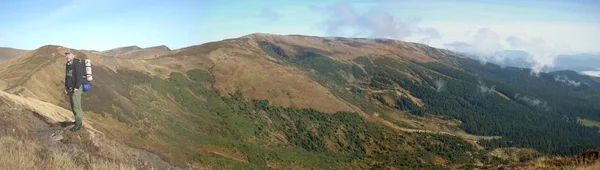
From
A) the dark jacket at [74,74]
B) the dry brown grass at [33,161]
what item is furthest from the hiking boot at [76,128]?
the dry brown grass at [33,161]

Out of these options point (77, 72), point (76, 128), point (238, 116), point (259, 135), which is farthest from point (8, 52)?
point (77, 72)

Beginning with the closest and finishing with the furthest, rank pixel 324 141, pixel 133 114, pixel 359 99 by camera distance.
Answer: pixel 133 114 → pixel 324 141 → pixel 359 99

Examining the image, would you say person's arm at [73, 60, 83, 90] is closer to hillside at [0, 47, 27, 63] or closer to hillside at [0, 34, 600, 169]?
hillside at [0, 34, 600, 169]

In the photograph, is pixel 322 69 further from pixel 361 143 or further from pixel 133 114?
pixel 133 114

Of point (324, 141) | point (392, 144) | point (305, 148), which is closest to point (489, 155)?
point (392, 144)

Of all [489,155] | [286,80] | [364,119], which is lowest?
[489,155]

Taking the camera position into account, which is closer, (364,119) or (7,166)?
(7,166)

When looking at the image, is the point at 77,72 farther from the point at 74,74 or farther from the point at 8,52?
the point at 8,52

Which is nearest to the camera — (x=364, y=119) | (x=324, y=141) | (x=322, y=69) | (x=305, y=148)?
(x=305, y=148)

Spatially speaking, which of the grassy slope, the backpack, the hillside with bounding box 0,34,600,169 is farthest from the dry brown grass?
the grassy slope
